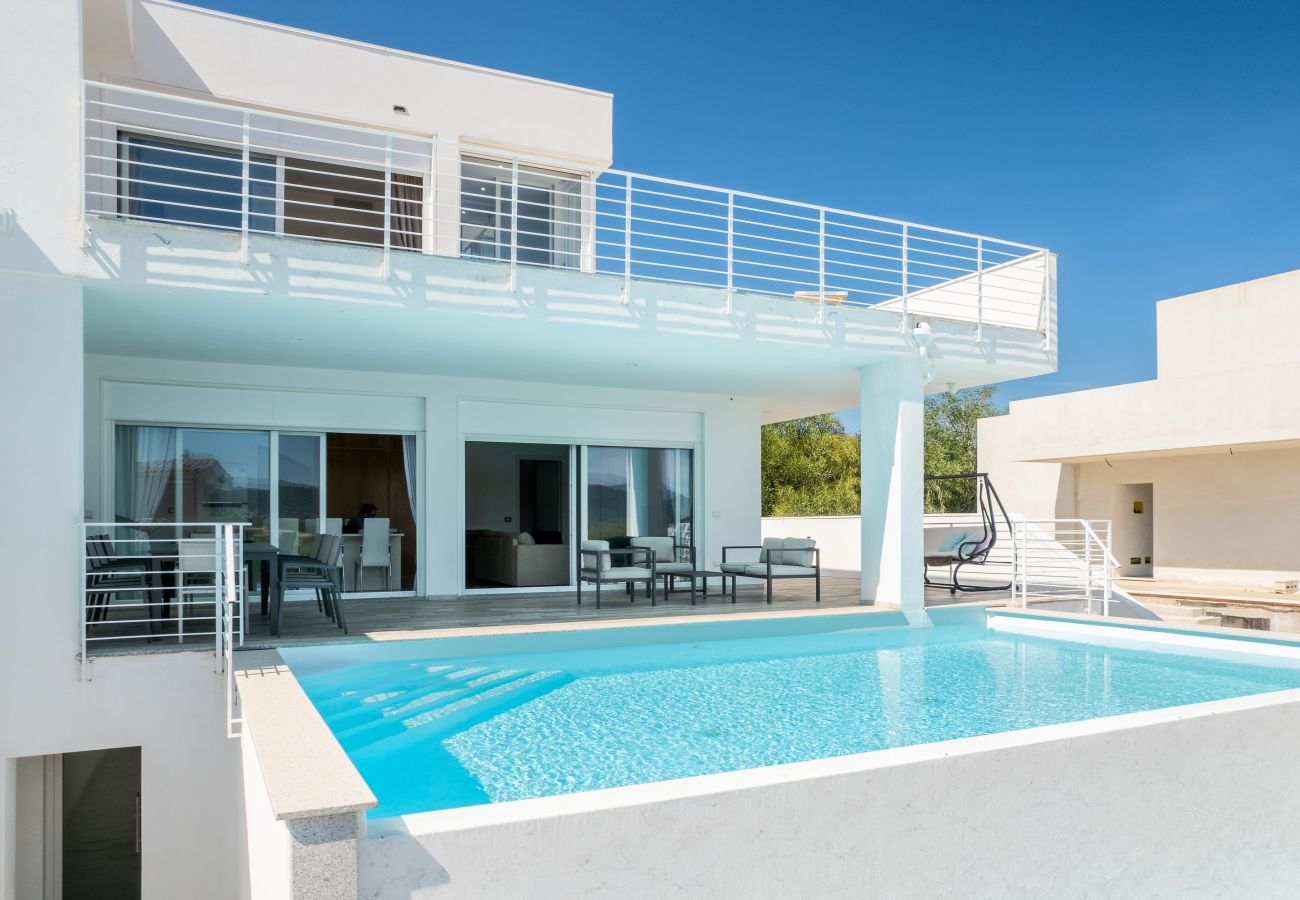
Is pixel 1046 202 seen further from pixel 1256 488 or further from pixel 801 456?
pixel 1256 488

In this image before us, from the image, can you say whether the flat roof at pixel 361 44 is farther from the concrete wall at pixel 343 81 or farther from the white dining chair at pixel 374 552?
the white dining chair at pixel 374 552

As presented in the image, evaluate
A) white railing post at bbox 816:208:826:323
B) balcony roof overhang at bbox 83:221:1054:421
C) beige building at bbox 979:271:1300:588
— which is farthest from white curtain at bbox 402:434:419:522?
beige building at bbox 979:271:1300:588

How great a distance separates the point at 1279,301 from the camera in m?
19.6

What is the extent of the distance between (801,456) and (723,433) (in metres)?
23.7

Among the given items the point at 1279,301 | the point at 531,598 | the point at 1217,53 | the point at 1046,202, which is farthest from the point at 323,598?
the point at 1046,202

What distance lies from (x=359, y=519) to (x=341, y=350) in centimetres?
240

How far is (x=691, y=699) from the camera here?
665 cm

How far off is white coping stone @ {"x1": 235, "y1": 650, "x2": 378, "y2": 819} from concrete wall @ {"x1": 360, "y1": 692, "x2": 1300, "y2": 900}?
0.60ft

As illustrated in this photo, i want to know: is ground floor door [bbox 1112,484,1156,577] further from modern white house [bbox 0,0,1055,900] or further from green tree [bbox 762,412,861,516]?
green tree [bbox 762,412,861,516]

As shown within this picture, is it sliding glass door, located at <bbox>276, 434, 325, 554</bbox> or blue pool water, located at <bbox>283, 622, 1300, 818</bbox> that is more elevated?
sliding glass door, located at <bbox>276, 434, 325, 554</bbox>

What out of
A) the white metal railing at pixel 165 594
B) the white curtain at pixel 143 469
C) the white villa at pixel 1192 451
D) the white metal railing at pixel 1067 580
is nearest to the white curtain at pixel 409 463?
the white curtain at pixel 143 469

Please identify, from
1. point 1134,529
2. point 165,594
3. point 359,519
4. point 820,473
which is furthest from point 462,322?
point 820,473

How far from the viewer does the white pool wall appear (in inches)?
117

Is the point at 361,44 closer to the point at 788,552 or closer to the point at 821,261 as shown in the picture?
the point at 821,261
